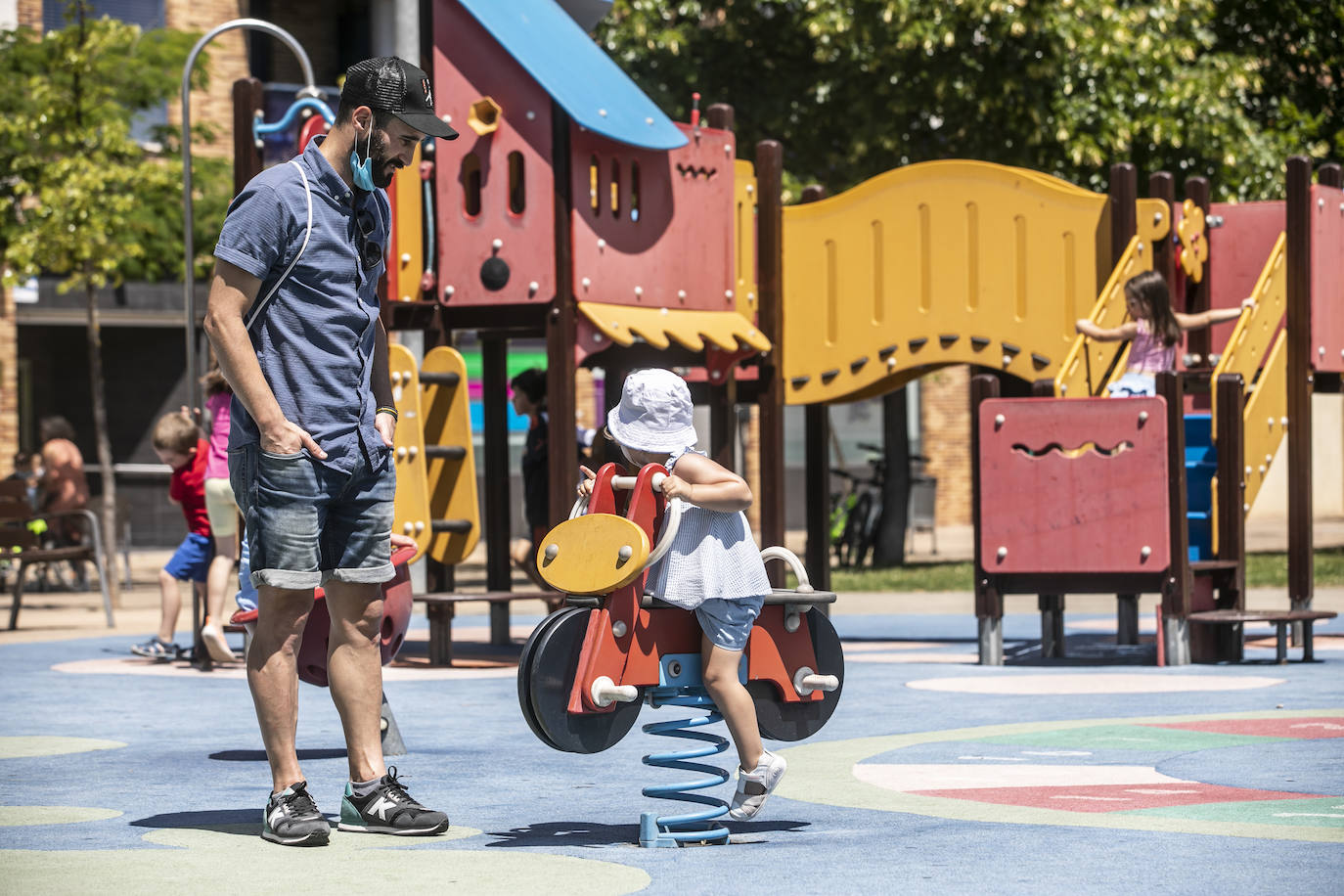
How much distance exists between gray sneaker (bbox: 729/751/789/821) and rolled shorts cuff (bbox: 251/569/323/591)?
1.29 metres

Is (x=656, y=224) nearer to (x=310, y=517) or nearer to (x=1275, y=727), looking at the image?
(x=1275, y=727)

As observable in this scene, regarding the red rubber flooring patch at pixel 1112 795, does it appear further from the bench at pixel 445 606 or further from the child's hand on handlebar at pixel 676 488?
the bench at pixel 445 606

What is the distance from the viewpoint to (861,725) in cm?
804

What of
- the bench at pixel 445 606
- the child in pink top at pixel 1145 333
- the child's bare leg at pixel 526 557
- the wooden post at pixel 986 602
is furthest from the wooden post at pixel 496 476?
the child in pink top at pixel 1145 333

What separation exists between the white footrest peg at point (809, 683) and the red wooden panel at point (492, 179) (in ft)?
18.3

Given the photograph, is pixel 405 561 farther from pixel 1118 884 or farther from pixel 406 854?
pixel 1118 884

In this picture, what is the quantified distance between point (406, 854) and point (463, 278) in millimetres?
6318

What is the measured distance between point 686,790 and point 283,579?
1.21 meters

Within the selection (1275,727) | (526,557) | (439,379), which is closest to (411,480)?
(439,379)

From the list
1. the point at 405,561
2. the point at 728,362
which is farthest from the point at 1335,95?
the point at 405,561

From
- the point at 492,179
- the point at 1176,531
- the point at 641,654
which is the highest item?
the point at 492,179

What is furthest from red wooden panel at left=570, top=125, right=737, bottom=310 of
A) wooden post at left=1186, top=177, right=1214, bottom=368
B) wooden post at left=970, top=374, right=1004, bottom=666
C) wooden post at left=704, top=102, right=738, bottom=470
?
wooden post at left=1186, top=177, right=1214, bottom=368

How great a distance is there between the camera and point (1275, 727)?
25.4 feet

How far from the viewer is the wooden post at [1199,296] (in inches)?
532
